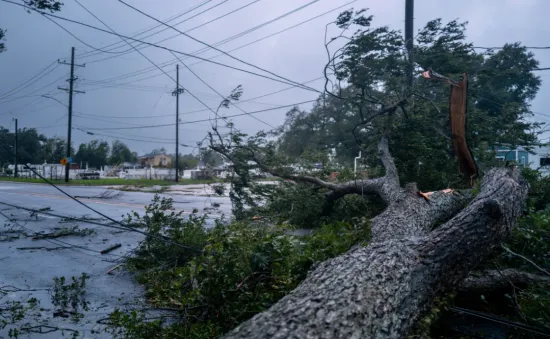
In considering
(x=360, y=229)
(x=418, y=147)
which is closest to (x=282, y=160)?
(x=418, y=147)

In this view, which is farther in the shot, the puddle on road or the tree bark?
the puddle on road

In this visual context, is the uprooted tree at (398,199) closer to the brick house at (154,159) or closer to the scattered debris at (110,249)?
the scattered debris at (110,249)

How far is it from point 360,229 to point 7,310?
3.46m

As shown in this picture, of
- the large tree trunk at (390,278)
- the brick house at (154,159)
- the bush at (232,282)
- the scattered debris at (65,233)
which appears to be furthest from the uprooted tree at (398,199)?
the brick house at (154,159)

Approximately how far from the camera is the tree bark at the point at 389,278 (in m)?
2.32

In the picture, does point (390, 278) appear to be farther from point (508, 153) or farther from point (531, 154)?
point (531, 154)

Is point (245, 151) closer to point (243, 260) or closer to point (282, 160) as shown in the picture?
point (282, 160)

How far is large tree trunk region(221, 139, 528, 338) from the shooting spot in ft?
7.62

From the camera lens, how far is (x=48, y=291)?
487 cm

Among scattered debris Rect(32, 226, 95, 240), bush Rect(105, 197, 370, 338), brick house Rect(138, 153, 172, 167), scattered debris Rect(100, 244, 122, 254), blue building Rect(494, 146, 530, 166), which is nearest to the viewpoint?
bush Rect(105, 197, 370, 338)

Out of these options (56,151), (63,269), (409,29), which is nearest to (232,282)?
(63,269)

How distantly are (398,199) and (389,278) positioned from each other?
2571 mm

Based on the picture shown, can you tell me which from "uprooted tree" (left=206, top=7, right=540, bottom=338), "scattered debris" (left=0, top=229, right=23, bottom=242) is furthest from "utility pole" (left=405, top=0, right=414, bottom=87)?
"scattered debris" (left=0, top=229, right=23, bottom=242)

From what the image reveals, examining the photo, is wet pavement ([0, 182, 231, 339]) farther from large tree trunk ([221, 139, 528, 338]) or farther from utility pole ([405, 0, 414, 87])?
utility pole ([405, 0, 414, 87])
